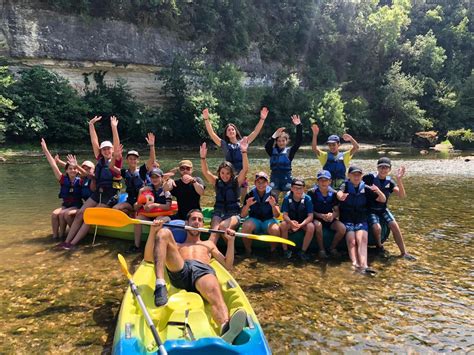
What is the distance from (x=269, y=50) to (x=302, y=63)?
4.28 m

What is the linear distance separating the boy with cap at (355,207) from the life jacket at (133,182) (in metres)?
3.00

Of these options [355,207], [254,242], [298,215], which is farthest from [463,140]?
[254,242]

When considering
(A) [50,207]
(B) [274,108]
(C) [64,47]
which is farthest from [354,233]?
(B) [274,108]

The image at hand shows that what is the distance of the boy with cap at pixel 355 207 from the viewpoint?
17.3 feet

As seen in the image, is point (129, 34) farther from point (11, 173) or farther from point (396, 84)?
point (396, 84)

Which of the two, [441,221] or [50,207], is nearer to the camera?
[441,221]

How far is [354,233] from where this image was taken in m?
5.35

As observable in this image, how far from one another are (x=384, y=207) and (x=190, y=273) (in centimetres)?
321

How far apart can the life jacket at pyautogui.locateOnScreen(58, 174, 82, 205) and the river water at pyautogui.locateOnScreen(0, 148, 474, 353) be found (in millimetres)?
693

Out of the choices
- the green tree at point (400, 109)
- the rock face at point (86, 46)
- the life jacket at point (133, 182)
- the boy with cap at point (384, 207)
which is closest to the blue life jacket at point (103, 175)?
the life jacket at point (133, 182)

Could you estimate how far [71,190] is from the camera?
20.3 ft

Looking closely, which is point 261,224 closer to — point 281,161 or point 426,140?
point 281,161

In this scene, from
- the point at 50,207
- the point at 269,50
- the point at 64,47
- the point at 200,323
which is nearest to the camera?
the point at 200,323

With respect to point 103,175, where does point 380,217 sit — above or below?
below
